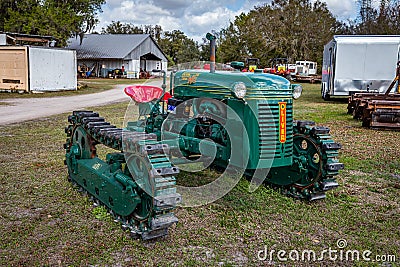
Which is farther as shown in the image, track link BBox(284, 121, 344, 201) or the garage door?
the garage door

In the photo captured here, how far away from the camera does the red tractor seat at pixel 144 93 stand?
650 cm

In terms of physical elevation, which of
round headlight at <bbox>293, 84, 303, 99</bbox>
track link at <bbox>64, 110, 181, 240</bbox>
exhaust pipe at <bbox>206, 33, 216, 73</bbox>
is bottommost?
track link at <bbox>64, 110, 181, 240</bbox>

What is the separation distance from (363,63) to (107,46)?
37.8 meters

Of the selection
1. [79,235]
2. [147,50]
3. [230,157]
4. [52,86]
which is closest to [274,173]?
[230,157]

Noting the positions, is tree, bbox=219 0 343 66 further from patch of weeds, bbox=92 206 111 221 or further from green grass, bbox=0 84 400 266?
patch of weeds, bbox=92 206 111 221

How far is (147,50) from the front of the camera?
2060 inches

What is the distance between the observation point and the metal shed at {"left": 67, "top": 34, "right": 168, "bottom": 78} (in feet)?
Answer: 160

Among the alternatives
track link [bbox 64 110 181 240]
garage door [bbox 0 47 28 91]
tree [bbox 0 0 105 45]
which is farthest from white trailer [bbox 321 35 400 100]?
tree [bbox 0 0 105 45]

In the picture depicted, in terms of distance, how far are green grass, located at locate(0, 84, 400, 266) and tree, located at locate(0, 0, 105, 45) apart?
97.0ft

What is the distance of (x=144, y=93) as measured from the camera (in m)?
6.62

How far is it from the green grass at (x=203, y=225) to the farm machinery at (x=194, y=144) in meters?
0.24

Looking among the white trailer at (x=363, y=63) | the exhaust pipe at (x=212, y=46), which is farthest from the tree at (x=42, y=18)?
the exhaust pipe at (x=212, y=46)

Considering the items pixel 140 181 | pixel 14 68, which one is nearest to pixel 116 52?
pixel 14 68

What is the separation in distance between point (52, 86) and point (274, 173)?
22.1 meters
